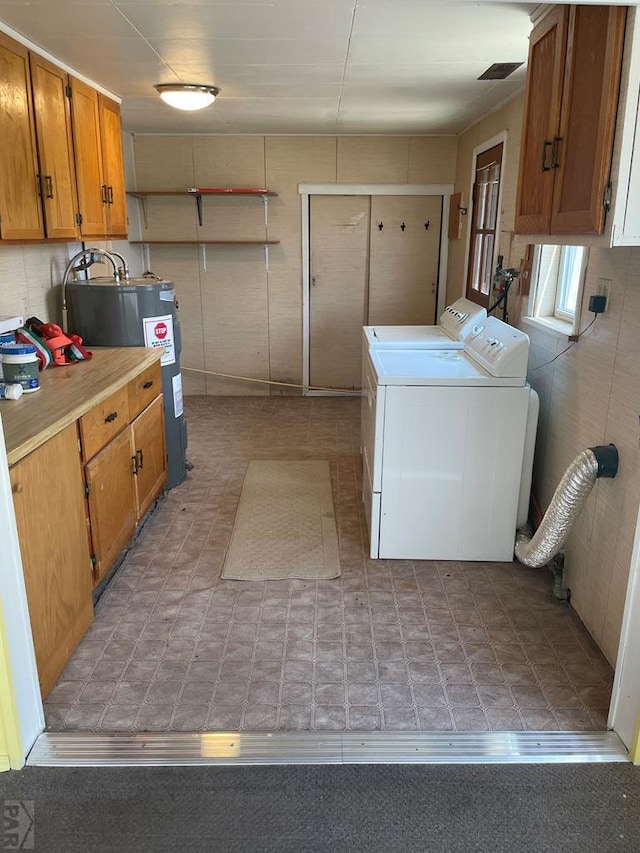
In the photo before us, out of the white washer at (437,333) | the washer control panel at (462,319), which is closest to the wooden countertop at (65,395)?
the white washer at (437,333)

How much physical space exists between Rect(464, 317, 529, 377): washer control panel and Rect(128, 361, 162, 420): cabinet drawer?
1.66 meters

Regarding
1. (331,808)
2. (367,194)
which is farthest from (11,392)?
(367,194)

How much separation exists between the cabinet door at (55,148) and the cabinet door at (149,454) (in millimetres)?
964

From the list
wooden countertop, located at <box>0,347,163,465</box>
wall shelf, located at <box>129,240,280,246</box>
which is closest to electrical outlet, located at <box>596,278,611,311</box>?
wooden countertop, located at <box>0,347,163,465</box>

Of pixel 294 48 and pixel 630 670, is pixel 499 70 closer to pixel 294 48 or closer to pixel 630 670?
pixel 294 48

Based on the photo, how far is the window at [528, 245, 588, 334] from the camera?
10.1 ft

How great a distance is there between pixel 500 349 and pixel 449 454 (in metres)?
0.54

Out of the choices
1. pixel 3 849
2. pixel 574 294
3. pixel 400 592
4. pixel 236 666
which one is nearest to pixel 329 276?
pixel 574 294

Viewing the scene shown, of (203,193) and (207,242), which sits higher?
(203,193)

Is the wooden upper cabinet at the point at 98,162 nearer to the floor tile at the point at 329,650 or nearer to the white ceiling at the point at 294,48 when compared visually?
the white ceiling at the point at 294,48

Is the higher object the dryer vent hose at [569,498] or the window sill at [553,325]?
the window sill at [553,325]

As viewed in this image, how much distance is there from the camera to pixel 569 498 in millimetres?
2350

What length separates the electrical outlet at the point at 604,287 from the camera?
2.35 metres

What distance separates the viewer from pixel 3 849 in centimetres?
155
